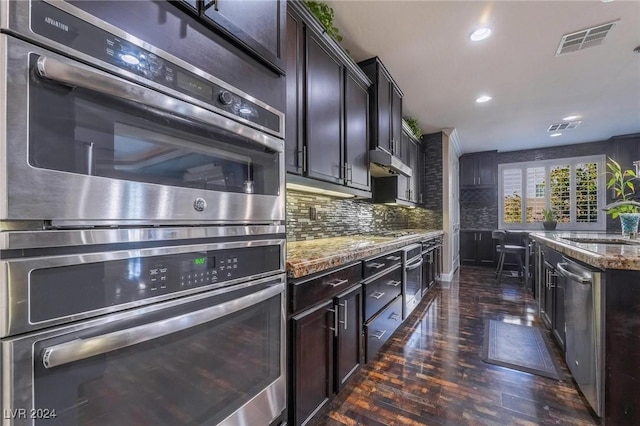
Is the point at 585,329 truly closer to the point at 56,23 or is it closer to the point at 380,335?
the point at 380,335

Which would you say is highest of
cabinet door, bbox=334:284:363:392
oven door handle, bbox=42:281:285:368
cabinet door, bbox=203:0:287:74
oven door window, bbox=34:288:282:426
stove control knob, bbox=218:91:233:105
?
cabinet door, bbox=203:0:287:74

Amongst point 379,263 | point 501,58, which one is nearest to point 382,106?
point 501,58

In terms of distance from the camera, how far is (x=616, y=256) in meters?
1.40

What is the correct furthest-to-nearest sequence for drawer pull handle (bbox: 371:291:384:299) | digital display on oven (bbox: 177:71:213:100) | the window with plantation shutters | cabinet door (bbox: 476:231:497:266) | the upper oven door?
cabinet door (bbox: 476:231:497:266) → the window with plantation shutters → drawer pull handle (bbox: 371:291:384:299) → digital display on oven (bbox: 177:71:213:100) → the upper oven door

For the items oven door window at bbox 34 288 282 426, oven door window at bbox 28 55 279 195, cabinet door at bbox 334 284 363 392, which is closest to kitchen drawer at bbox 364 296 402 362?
cabinet door at bbox 334 284 363 392

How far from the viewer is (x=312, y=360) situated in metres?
1.35

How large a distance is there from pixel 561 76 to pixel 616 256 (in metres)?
2.63

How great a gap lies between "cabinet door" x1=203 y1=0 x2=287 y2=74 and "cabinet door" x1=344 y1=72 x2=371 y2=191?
1093mm

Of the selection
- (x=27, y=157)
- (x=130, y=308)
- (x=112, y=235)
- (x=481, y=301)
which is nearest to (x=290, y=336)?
(x=130, y=308)

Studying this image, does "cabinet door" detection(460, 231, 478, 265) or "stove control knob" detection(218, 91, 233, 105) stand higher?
"stove control knob" detection(218, 91, 233, 105)

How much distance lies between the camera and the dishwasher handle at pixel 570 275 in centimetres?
153

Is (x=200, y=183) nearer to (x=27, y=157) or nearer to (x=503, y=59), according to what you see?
(x=27, y=157)

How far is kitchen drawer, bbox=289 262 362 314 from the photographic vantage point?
4.09ft

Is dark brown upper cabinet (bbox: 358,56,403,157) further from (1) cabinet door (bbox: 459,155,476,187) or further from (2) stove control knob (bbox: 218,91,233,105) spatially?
(1) cabinet door (bbox: 459,155,476,187)
